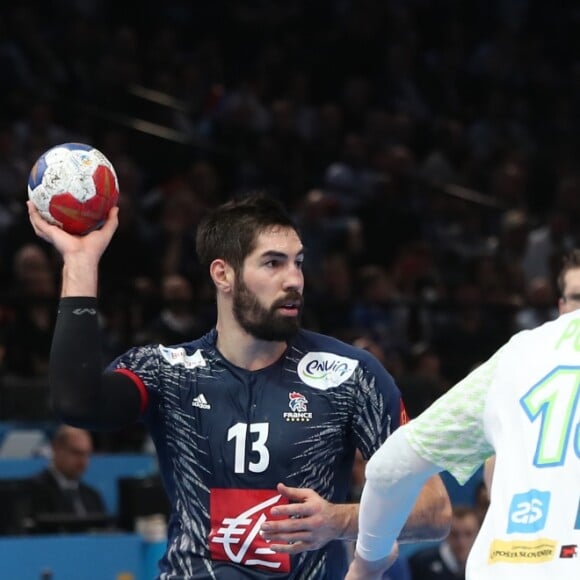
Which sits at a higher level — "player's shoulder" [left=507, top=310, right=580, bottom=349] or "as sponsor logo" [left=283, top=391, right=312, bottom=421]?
"player's shoulder" [left=507, top=310, right=580, bottom=349]

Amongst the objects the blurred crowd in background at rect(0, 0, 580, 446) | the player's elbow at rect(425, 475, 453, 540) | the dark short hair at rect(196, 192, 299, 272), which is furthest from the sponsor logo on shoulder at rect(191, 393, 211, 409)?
the blurred crowd in background at rect(0, 0, 580, 446)

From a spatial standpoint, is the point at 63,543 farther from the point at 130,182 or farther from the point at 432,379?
the point at 130,182

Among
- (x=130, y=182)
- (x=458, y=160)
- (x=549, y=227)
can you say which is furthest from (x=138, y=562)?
(x=458, y=160)

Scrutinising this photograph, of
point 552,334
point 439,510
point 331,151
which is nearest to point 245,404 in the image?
point 439,510

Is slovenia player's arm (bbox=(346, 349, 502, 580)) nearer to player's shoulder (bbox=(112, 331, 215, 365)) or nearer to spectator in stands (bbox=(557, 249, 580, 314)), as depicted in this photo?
player's shoulder (bbox=(112, 331, 215, 365))

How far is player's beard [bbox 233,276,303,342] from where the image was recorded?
459 centimetres

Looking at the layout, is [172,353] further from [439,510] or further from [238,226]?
[439,510]

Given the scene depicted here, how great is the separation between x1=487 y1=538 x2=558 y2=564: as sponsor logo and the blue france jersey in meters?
1.65

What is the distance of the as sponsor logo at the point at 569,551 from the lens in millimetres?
2701

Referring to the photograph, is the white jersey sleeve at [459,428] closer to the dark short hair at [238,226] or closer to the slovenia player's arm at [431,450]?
the slovenia player's arm at [431,450]

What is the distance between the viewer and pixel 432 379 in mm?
10102

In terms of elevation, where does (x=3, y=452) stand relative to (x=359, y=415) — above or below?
below

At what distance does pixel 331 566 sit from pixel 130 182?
7.37 m

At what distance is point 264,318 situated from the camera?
4.61 meters
